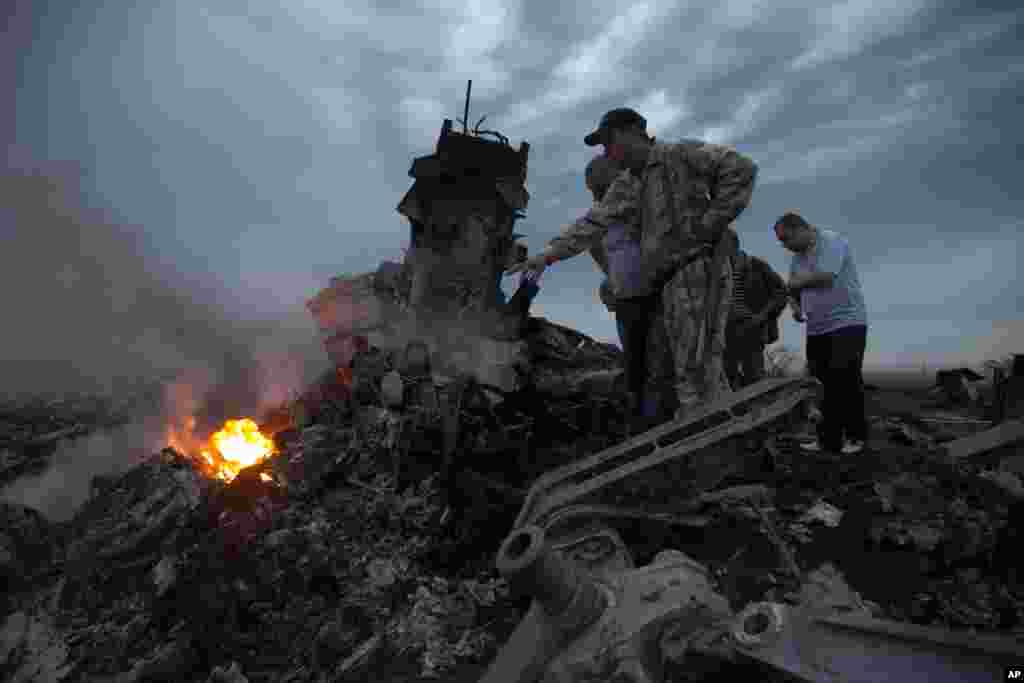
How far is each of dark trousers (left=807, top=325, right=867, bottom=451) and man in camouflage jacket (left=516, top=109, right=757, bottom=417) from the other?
3.11 feet

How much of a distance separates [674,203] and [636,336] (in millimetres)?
1187

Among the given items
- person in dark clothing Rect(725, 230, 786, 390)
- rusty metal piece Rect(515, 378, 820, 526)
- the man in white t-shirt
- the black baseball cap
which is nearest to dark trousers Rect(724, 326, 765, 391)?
person in dark clothing Rect(725, 230, 786, 390)

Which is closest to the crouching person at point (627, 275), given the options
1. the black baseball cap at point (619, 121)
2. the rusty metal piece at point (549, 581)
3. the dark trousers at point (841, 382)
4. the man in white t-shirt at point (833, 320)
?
the black baseball cap at point (619, 121)

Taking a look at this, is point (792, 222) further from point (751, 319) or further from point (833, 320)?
point (751, 319)

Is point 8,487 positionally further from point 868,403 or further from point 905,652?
point 868,403

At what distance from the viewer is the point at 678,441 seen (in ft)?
8.66

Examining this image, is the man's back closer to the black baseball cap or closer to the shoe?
the shoe

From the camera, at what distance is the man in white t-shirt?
3.65 meters

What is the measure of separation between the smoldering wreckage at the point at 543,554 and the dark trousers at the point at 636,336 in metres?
0.60

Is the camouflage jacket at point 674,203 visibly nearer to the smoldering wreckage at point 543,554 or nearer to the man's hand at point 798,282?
the man's hand at point 798,282

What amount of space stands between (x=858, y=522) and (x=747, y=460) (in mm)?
984

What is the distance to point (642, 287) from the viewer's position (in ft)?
13.0

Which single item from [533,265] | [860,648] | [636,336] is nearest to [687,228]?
[636,336]

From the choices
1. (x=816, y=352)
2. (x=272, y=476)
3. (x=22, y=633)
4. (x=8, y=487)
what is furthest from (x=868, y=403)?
(x=8, y=487)
